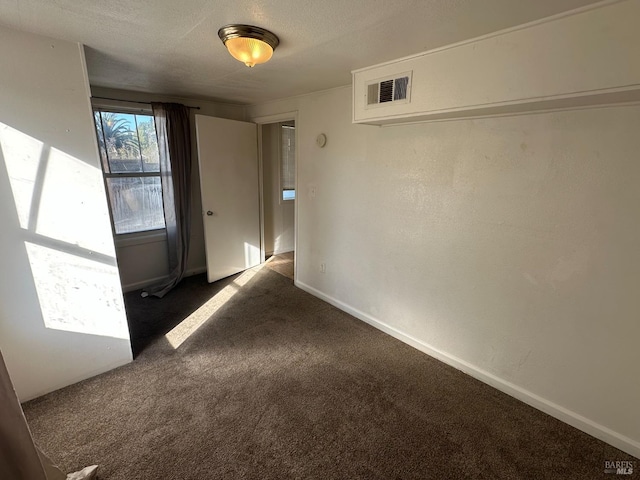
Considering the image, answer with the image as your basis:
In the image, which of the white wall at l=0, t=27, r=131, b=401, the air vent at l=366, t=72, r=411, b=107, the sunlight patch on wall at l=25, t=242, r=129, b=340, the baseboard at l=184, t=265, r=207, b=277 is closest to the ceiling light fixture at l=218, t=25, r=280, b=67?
the air vent at l=366, t=72, r=411, b=107

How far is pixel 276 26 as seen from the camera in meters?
1.49

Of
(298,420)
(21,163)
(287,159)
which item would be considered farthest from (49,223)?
(287,159)

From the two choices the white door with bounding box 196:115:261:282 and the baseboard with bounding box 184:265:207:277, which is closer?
the white door with bounding box 196:115:261:282

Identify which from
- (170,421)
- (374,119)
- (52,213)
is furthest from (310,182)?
Answer: (170,421)

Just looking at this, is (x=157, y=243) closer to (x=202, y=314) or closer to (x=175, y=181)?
(x=175, y=181)

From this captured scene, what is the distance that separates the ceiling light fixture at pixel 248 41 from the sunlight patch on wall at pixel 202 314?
85.4 inches

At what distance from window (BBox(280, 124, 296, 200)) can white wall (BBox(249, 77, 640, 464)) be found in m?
1.79

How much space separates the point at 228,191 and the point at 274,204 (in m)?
1.07

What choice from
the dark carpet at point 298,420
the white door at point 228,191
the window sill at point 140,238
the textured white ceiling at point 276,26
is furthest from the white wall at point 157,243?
the dark carpet at point 298,420

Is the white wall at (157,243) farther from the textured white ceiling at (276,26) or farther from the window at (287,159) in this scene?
the textured white ceiling at (276,26)

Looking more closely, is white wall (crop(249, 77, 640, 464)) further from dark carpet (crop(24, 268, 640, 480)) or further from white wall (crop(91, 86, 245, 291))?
white wall (crop(91, 86, 245, 291))

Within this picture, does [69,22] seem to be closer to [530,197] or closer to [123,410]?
[123,410]

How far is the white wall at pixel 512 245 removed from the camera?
5.07ft

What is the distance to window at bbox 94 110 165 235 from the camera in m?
3.09
